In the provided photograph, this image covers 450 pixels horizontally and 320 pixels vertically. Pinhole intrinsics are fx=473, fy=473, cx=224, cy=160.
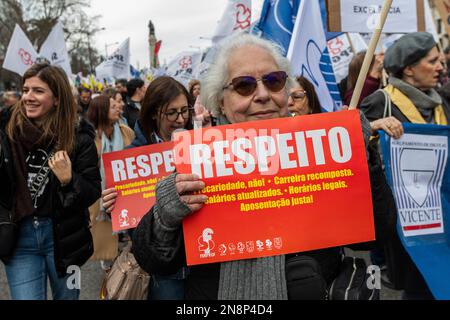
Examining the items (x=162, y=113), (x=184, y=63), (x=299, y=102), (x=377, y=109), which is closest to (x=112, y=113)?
(x=162, y=113)

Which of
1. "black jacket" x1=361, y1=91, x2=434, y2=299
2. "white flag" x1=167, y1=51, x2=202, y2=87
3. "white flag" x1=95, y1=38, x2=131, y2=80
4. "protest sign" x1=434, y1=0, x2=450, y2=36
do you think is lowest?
"black jacket" x1=361, y1=91, x2=434, y2=299

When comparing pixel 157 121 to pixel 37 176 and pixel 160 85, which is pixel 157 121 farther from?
pixel 37 176

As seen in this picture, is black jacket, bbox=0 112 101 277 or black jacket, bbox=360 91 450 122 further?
black jacket, bbox=360 91 450 122

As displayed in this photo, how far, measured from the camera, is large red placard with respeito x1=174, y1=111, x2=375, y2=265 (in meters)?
1.43

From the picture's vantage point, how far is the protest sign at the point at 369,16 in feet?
10.4

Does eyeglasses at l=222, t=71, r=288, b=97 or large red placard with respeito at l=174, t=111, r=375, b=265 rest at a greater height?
eyeglasses at l=222, t=71, r=288, b=97

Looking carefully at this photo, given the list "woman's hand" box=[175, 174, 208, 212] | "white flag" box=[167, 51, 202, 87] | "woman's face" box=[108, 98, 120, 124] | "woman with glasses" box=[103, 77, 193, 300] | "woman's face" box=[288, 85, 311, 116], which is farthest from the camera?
"white flag" box=[167, 51, 202, 87]

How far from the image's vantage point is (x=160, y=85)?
2945mm

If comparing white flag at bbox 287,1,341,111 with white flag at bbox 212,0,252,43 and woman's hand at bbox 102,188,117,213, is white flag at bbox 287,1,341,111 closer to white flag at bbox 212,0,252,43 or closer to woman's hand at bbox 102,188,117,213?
woman's hand at bbox 102,188,117,213

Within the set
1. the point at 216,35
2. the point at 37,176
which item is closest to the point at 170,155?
the point at 37,176

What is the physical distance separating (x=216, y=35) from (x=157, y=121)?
280 centimetres

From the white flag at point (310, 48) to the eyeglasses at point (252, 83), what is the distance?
127 cm

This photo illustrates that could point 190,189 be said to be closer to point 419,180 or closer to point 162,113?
point 162,113

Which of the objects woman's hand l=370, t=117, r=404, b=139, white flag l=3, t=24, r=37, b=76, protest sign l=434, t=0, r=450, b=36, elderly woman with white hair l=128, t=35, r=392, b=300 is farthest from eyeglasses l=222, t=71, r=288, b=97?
white flag l=3, t=24, r=37, b=76
